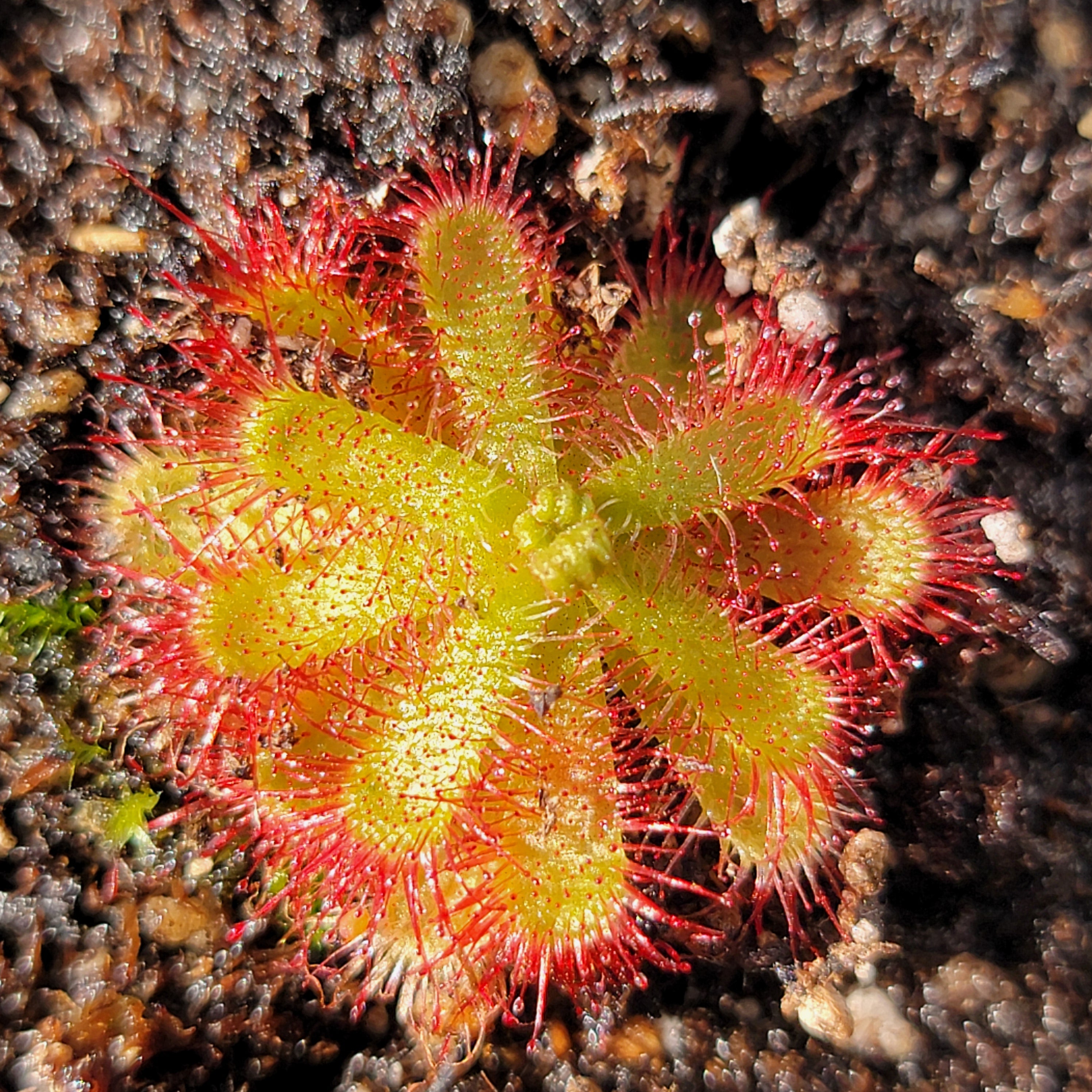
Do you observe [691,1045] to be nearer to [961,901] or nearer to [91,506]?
[961,901]

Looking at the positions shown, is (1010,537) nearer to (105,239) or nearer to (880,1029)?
(880,1029)

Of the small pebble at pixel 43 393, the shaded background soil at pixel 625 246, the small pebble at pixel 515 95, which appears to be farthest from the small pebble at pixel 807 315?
the small pebble at pixel 43 393

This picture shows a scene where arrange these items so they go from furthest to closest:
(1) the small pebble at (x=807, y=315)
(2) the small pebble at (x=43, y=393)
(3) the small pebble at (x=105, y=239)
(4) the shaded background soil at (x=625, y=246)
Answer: (1) the small pebble at (x=807, y=315), (2) the small pebble at (x=43, y=393), (3) the small pebble at (x=105, y=239), (4) the shaded background soil at (x=625, y=246)

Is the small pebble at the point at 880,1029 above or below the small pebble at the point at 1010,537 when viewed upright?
below

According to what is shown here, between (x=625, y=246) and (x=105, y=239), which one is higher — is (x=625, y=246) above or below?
above

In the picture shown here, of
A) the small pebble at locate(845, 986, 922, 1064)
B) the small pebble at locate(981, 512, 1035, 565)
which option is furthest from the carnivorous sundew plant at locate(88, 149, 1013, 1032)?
the small pebble at locate(845, 986, 922, 1064)

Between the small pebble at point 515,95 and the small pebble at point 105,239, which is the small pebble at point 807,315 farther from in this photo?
the small pebble at point 105,239

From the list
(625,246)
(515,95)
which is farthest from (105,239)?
(625,246)
